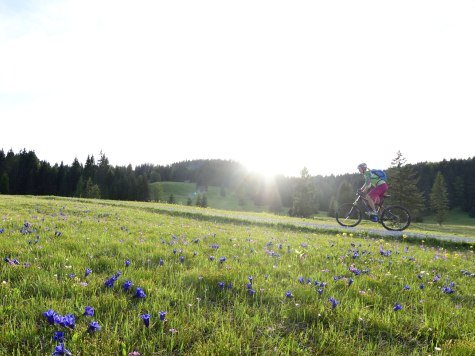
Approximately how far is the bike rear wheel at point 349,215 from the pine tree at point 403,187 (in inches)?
1842

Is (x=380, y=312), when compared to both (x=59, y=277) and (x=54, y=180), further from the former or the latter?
(x=54, y=180)

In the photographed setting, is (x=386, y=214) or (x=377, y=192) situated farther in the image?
(x=386, y=214)

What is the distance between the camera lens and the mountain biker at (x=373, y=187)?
16266 millimetres

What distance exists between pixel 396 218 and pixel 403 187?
48918mm

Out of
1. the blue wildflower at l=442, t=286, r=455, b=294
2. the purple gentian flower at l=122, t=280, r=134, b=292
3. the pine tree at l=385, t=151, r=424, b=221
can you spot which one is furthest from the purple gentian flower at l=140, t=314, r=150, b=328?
the pine tree at l=385, t=151, r=424, b=221

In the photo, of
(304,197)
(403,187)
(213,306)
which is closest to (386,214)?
(213,306)

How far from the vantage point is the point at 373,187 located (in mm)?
16516

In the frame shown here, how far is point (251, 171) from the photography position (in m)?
185

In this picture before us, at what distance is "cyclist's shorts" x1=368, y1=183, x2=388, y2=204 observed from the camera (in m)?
16.3

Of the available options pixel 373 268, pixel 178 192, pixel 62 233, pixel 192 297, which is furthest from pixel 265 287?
pixel 178 192

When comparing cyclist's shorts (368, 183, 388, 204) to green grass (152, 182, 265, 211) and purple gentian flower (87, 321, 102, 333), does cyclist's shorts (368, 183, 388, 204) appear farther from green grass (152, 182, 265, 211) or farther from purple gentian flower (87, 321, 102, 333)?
green grass (152, 182, 265, 211)

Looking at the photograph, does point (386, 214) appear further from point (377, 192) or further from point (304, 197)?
point (304, 197)

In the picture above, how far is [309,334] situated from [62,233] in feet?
23.2

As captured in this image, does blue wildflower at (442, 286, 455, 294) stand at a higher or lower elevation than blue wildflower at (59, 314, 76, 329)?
lower
